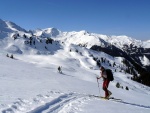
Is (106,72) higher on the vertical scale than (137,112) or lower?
higher

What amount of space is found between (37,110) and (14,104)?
5.74 feet

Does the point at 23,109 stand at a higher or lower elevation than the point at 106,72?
lower

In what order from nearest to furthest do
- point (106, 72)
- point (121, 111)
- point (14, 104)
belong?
point (14, 104)
point (121, 111)
point (106, 72)

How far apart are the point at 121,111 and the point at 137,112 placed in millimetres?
1119

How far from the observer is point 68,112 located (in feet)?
46.8

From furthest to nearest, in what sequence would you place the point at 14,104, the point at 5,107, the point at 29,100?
the point at 29,100, the point at 14,104, the point at 5,107

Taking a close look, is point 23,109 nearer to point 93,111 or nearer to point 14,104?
point 14,104

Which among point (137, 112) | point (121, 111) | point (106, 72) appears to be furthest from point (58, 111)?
point (106, 72)

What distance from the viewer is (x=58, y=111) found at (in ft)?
48.5

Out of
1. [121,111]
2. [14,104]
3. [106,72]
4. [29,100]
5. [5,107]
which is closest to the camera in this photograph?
[5,107]

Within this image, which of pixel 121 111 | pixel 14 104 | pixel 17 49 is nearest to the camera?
pixel 14 104

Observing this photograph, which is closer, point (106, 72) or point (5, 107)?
point (5, 107)

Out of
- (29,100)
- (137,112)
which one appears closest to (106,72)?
(137,112)

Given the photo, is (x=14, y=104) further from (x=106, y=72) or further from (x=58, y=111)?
(x=106, y=72)
